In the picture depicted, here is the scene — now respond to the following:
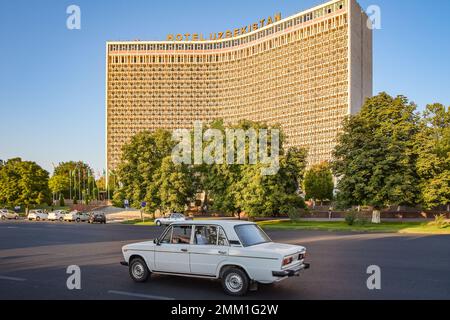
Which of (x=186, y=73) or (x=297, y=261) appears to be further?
(x=186, y=73)

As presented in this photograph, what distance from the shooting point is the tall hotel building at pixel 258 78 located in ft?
394

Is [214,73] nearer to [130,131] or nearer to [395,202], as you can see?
[130,131]

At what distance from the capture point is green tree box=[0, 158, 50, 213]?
258ft

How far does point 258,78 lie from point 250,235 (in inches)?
5474

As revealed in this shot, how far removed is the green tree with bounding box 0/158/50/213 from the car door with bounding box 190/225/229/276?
7613 centimetres

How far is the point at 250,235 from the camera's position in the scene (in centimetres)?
1044

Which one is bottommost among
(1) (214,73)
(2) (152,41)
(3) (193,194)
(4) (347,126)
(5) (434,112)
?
(3) (193,194)

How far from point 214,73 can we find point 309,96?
155ft

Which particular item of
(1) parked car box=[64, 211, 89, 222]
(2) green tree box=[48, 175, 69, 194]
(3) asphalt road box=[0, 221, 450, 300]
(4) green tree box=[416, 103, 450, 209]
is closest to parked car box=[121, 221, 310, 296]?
(3) asphalt road box=[0, 221, 450, 300]

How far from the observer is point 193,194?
53.5 metres

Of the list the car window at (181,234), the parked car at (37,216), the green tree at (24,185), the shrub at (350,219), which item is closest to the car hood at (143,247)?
the car window at (181,234)

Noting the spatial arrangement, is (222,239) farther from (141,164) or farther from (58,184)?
(58,184)

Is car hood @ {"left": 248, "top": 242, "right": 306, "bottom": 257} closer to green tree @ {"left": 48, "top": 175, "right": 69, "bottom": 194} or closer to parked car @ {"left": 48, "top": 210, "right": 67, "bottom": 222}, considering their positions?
parked car @ {"left": 48, "top": 210, "right": 67, "bottom": 222}
